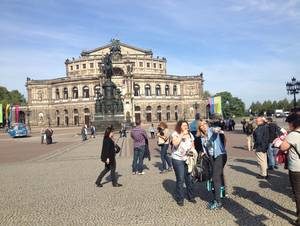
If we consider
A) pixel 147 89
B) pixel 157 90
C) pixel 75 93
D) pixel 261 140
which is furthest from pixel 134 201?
pixel 75 93

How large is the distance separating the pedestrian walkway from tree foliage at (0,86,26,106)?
125 m

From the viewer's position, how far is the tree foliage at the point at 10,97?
139 meters

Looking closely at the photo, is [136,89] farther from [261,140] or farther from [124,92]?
[261,140]

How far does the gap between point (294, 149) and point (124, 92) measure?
106 metres

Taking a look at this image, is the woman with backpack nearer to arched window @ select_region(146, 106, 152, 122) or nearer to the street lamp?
the street lamp

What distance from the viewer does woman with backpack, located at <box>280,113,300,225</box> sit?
23.1 ft

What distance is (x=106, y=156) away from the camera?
40.4 feet

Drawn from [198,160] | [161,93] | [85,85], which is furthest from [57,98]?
[198,160]

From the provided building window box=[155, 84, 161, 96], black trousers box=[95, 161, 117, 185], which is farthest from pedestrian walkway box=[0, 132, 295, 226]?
building window box=[155, 84, 161, 96]

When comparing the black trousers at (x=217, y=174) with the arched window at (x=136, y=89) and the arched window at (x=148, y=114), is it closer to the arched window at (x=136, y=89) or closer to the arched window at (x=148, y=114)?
the arched window at (x=148, y=114)

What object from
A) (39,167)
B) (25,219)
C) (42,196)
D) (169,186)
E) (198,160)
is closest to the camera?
(25,219)

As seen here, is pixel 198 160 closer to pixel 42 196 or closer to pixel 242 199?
pixel 242 199

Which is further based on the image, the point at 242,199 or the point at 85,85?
the point at 85,85

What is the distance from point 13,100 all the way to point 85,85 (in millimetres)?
41512
